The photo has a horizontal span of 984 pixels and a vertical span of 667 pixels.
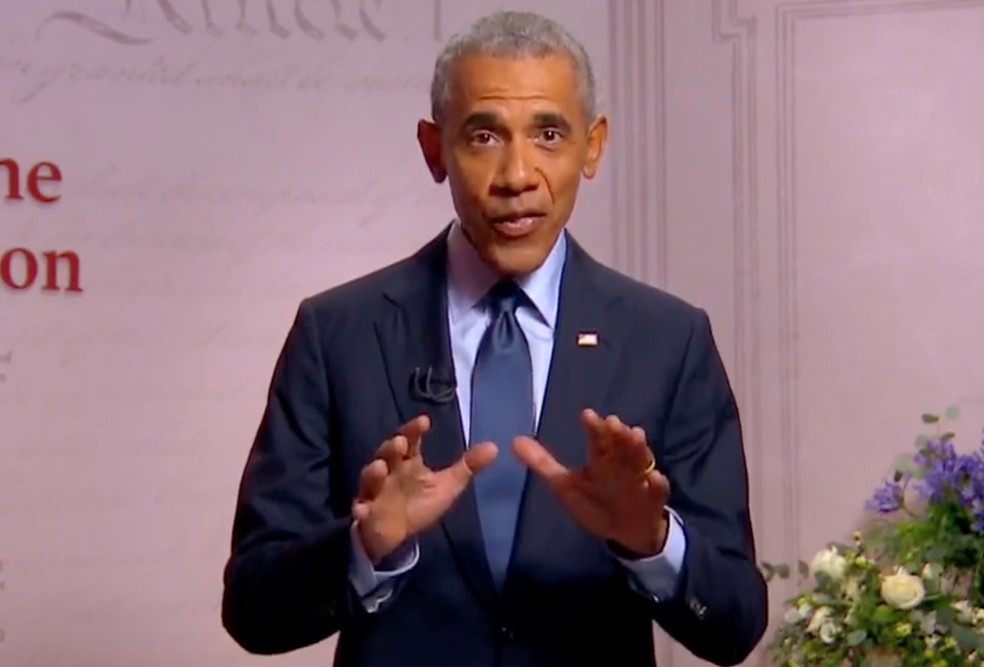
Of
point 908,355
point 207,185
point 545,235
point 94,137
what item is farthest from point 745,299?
point 545,235

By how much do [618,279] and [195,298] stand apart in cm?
129

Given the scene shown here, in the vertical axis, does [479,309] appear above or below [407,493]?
above

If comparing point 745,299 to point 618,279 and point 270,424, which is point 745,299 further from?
point 270,424

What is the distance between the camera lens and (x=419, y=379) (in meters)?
1.47

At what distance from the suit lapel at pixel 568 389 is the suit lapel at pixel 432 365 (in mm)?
43

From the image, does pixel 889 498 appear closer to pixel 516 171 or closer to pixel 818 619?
pixel 818 619

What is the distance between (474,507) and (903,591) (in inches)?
38.0

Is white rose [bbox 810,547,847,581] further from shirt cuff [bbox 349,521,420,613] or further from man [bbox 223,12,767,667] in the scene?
shirt cuff [bbox 349,521,420,613]

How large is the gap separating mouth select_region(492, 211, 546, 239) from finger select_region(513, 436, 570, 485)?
0.23 meters

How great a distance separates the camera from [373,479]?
4.20ft

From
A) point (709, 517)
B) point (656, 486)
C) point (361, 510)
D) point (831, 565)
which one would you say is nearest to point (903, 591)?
point (831, 565)

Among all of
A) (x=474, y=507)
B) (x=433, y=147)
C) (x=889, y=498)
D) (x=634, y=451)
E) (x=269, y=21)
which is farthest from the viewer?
(x=269, y=21)

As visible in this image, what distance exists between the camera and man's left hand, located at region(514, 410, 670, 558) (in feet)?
4.16

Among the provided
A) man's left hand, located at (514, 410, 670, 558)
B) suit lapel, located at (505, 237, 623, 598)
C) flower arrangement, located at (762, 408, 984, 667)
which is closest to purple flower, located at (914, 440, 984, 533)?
flower arrangement, located at (762, 408, 984, 667)
